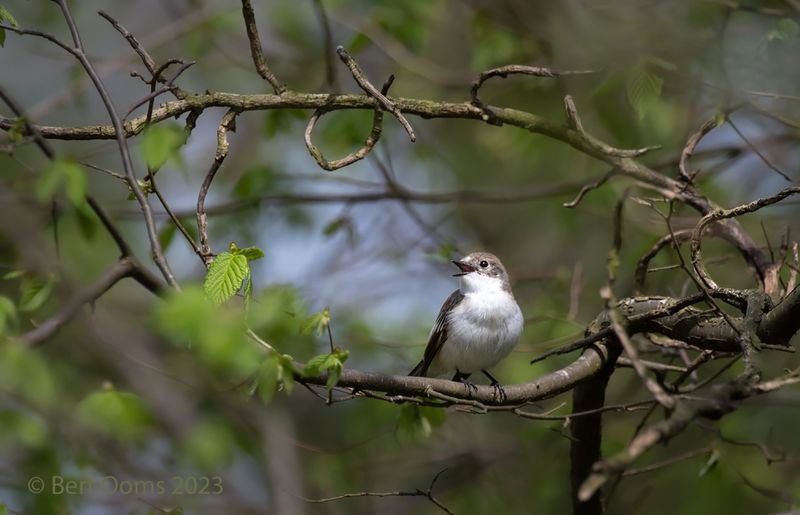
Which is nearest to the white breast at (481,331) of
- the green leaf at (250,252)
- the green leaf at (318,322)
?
the green leaf at (318,322)

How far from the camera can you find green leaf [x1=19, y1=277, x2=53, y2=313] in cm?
392

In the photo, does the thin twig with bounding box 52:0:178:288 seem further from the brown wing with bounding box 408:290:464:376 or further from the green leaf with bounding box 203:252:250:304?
the brown wing with bounding box 408:290:464:376

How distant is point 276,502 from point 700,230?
21.0ft

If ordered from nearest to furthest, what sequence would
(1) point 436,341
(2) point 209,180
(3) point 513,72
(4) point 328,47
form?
(2) point 209,180, (3) point 513,72, (4) point 328,47, (1) point 436,341

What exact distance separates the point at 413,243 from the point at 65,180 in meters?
6.08

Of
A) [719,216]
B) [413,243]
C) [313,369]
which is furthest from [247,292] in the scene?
[413,243]

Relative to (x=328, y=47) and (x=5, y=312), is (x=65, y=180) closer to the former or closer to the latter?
(x=5, y=312)

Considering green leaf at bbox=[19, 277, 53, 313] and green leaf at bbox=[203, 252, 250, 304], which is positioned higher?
green leaf at bbox=[19, 277, 53, 313]

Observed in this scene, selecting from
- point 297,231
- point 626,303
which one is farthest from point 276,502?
point 626,303

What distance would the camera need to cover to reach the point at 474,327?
6.82 m

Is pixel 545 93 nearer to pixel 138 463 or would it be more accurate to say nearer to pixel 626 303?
pixel 626 303

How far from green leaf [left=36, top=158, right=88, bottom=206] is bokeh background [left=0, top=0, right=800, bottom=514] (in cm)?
78

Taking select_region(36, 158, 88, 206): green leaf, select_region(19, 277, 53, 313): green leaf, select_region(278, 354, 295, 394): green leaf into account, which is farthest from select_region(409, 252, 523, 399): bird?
select_region(36, 158, 88, 206): green leaf

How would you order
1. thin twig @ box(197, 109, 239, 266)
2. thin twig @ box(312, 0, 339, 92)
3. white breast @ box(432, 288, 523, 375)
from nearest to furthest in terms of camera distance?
1. thin twig @ box(197, 109, 239, 266)
2. thin twig @ box(312, 0, 339, 92)
3. white breast @ box(432, 288, 523, 375)
